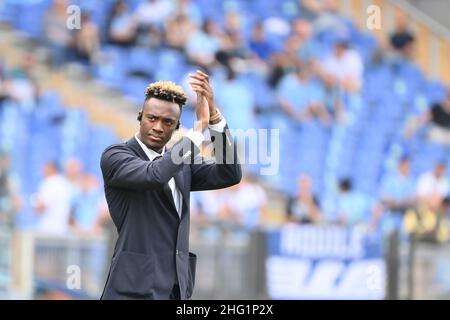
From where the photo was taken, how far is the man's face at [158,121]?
421cm

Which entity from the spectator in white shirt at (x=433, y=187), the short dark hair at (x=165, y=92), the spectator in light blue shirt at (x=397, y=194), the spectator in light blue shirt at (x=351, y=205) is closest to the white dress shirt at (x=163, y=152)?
the short dark hair at (x=165, y=92)

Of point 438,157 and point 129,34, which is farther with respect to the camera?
point 438,157

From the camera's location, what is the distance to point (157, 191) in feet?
13.7

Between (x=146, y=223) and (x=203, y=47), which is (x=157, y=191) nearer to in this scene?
(x=146, y=223)

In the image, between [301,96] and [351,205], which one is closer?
[351,205]

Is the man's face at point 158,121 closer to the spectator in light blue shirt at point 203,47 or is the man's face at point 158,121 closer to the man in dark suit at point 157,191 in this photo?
the man in dark suit at point 157,191

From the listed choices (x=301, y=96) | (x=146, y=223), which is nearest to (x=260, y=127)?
(x=301, y=96)

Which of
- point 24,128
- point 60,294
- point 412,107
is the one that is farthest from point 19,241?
point 412,107

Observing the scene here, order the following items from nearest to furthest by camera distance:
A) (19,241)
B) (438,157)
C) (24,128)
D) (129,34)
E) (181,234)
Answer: (181,234)
(19,241)
(24,128)
(129,34)
(438,157)

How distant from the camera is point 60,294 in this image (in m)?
10.5

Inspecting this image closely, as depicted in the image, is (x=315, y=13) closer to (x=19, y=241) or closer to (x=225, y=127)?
(x=19, y=241)

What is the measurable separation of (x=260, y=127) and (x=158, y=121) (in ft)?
32.6

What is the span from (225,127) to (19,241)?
7.53 m

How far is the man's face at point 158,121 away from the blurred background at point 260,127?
19.2ft
